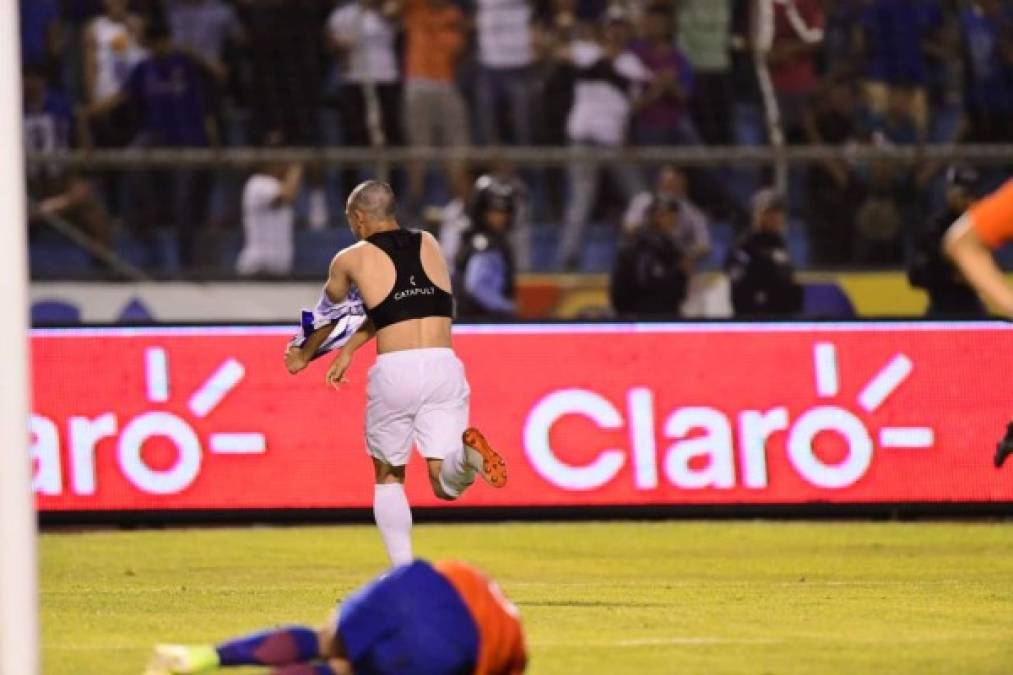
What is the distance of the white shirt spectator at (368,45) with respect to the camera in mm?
21344

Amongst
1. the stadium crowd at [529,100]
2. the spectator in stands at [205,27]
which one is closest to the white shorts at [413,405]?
the stadium crowd at [529,100]

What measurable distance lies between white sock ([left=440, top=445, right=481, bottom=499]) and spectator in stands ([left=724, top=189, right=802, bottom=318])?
7.41 m

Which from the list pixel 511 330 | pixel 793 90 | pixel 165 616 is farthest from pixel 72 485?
pixel 793 90

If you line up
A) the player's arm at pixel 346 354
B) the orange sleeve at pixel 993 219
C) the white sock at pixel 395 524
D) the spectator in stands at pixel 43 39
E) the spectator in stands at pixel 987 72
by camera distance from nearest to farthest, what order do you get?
the orange sleeve at pixel 993 219
the white sock at pixel 395 524
the player's arm at pixel 346 354
the spectator in stands at pixel 987 72
the spectator in stands at pixel 43 39

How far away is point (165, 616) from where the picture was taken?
39.2 ft

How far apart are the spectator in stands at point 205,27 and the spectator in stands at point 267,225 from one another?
121cm

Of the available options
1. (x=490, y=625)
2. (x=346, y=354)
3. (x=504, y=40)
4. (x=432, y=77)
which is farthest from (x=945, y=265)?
(x=490, y=625)

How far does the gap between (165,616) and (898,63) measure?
38.1ft

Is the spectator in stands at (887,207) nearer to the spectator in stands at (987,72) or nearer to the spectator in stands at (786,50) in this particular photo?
the spectator in stands at (987,72)

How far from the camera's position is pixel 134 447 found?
16.8 meters

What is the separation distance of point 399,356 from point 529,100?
9.11 meters

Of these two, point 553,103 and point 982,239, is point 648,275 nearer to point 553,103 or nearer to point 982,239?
point 553,103

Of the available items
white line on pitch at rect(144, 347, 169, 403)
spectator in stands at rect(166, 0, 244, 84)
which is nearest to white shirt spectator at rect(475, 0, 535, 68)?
spectator in stands at rect(166, 0, 244, 84)

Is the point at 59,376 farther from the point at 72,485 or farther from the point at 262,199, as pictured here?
the point at 262,199
